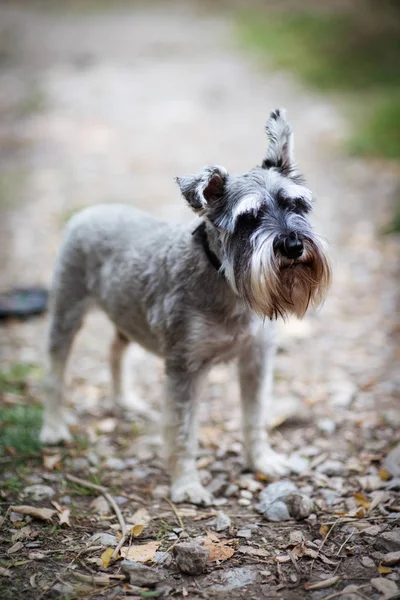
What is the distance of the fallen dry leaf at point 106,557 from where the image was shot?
3.58 m

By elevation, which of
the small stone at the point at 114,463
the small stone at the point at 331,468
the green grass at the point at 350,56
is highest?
the green grass at the point at 350,56

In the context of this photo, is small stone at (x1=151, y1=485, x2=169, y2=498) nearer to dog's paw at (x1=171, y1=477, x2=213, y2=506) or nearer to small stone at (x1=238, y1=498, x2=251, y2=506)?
dog's paw at (x1=171, y1=477, x2=213, y2=506)

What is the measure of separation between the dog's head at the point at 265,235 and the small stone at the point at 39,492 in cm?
187

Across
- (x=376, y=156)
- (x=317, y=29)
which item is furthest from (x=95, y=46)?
(x=376, y=156)

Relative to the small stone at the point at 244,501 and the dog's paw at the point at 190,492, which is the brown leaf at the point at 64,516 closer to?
the dog's paw at the point at 190,492

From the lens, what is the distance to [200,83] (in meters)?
19.4

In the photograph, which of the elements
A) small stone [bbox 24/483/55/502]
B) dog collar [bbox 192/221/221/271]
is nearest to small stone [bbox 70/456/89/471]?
small stone [bbox 24/483/55/502]

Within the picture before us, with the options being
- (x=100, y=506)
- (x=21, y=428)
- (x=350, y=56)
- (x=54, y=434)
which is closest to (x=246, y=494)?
(x=100, y=506)

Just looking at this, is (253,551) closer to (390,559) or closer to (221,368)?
(390,559)

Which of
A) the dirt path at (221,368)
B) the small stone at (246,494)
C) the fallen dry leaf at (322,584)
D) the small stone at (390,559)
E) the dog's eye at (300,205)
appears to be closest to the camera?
the fallen dry leaf at (322,584)

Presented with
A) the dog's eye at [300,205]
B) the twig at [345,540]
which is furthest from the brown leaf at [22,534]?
the dog's eye at [300,205]

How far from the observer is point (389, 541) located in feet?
11.9

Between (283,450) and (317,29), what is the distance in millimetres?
20907

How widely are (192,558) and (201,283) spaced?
1639 millimetres
